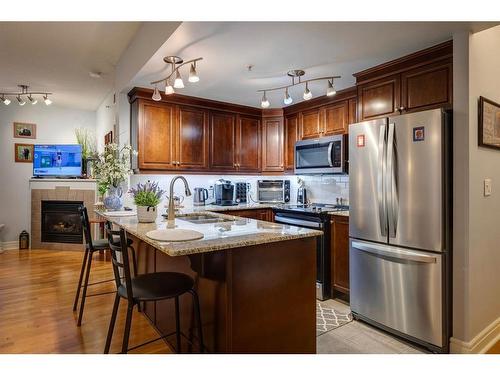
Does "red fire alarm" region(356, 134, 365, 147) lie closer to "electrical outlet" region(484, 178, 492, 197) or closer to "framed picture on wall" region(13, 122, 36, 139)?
"electrical outlet" region(484, 178, 492, 197)

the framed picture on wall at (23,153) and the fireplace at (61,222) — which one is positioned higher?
the framed picture on wall at (23,153)

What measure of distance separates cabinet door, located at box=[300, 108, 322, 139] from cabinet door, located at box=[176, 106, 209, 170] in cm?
128

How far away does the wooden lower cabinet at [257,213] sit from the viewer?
3.97 metres

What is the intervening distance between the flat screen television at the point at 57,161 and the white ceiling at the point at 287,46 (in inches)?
123

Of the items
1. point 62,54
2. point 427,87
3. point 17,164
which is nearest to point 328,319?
point 427,87

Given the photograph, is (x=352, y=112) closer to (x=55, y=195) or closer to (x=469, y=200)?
(x=469, y=200)

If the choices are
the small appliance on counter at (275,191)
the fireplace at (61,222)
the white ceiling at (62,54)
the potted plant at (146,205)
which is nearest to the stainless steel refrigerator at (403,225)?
the potted plant at (146,205)

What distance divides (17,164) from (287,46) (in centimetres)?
543

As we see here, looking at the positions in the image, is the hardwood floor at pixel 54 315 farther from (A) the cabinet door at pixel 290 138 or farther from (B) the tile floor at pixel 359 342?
(A) the cabinet door at pixel 290 138

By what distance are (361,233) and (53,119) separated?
5.83 meters

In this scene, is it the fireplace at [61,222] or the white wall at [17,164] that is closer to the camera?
the white wall at [17,164]

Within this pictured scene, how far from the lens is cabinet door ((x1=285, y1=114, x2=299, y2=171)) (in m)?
4.36

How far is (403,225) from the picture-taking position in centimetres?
238
